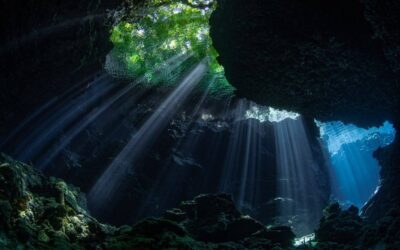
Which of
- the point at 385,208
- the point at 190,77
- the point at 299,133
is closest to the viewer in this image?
the point at 385,208

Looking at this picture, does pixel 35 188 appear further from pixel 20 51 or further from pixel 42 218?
pixel 20 51

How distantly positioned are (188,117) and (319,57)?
1124cm

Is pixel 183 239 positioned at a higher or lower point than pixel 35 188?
lower

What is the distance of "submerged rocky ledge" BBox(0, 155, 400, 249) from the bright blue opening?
2576 centimetres

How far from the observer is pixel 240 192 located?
21.5 meters

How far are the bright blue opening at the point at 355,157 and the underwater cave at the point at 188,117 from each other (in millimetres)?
17635

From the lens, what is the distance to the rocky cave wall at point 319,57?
9.31 meters

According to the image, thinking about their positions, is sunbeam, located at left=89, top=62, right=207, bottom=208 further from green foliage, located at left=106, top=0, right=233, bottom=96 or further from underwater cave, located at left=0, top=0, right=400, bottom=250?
green foliage, located at left=106, top=0, right=233, bottom=96

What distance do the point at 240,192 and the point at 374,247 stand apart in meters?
12.3

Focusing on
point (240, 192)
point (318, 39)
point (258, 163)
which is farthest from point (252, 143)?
point (318, 39)

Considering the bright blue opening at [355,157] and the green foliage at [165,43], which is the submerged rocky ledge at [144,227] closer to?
the green foliage at [165,43]

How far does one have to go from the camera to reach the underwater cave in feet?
26.7

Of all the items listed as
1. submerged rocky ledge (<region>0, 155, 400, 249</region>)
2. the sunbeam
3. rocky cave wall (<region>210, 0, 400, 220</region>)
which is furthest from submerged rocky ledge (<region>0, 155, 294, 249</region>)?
the sunbeam

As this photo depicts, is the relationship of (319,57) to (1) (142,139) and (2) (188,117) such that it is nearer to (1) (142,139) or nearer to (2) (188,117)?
(2) (188,117)
